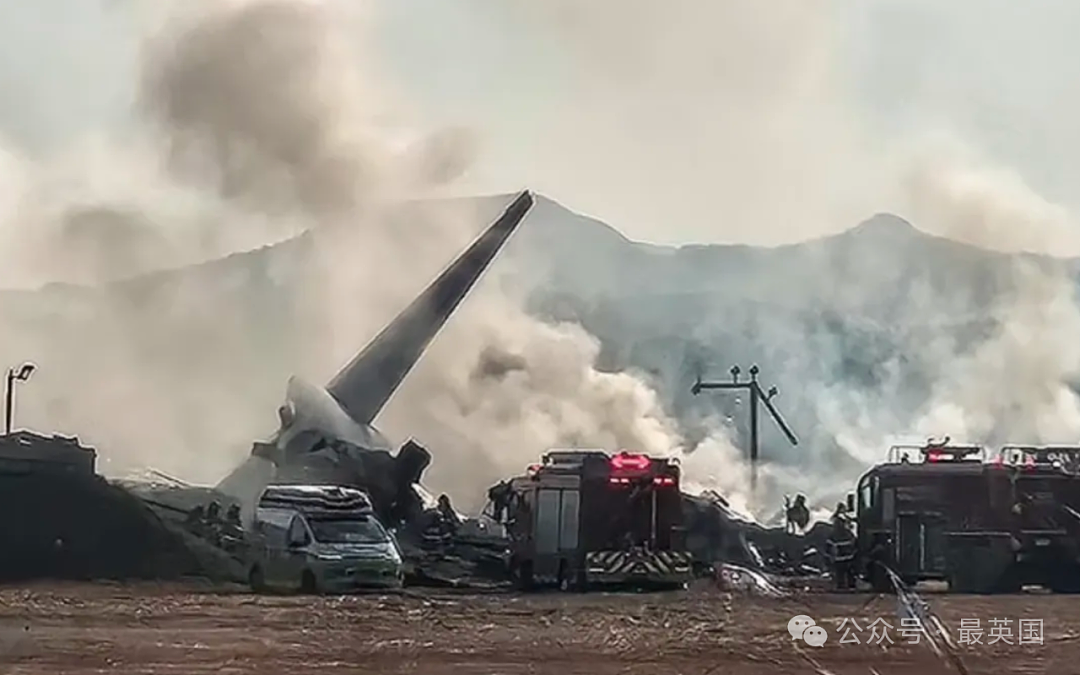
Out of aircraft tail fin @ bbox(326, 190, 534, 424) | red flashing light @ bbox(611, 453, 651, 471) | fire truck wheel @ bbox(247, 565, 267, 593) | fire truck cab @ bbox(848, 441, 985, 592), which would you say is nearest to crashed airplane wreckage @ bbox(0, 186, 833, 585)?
aircraft tail fin @ bbox(326, 190, 534, 424)

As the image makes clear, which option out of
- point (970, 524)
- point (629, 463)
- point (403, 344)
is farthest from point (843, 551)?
point (403, 344)

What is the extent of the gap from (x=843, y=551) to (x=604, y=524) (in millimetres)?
7282

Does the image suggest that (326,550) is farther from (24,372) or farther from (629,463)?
(24,372)

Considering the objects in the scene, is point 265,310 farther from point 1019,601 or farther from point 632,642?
point 632,642

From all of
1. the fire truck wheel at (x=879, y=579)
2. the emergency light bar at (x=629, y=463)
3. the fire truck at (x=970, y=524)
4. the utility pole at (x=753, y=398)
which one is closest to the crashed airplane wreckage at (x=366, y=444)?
the emergency light bar at (x=629, y=463)

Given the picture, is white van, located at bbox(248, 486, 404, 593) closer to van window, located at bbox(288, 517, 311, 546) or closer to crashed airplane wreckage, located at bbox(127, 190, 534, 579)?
van window, located at bbox(288, 517, 311, 546)

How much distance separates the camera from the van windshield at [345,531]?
89.8 feet

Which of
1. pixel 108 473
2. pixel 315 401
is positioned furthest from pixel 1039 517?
pixel 108 473

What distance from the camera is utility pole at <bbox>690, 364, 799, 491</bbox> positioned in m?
53.8

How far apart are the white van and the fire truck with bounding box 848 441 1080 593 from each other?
9.58 m

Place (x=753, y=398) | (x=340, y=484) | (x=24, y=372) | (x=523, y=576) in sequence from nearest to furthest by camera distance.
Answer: (x=523, y=576) < (x=340, y=484) < (x=24, y=372) < (x=753, y=398)

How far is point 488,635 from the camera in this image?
59.5ft

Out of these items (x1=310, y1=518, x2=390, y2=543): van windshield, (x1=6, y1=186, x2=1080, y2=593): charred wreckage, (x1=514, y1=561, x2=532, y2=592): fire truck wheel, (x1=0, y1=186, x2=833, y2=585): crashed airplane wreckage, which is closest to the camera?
(x1=310, y1=518, x2=390, y2=543): van windshield

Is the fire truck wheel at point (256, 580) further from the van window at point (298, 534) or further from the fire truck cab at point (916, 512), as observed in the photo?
the fire truck cab at point (916, 512)
